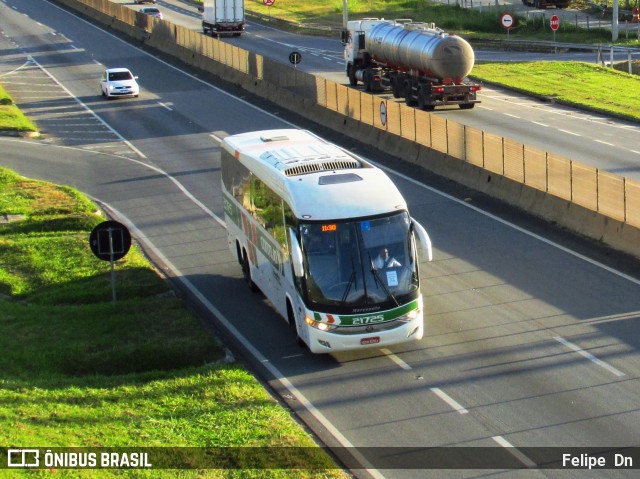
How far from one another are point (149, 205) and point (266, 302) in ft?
32.3

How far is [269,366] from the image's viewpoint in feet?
59.1

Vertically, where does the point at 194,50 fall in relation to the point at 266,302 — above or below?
above

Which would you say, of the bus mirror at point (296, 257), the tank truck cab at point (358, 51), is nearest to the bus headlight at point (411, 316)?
the bus mirror at point (296, 257)

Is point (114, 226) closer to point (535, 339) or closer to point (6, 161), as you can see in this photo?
point (535, 339)

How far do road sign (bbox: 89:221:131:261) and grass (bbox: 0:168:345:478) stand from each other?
111 cm

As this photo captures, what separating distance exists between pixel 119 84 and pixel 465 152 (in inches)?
941

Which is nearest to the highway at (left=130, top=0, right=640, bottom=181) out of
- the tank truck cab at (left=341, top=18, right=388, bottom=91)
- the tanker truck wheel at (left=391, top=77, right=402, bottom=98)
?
the tanker truck wheel at (left=391, top=77, right=402, bottom=98)

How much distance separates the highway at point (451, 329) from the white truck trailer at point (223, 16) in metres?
36.4

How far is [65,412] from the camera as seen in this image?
14.8m

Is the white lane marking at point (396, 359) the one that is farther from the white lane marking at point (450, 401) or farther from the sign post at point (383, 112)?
the sign post at point (383, 112)

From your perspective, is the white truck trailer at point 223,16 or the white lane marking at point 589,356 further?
the white truck trailer at point 223,16

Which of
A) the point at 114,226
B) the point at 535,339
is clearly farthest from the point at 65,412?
the point at 535,339

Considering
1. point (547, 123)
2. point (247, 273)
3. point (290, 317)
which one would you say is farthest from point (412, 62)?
point (290, 317)

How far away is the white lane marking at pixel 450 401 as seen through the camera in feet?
51.7
